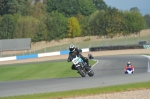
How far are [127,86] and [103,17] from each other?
77.8 metres

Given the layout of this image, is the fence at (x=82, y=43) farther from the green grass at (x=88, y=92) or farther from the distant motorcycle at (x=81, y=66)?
the green grass at (x=88, y=92)

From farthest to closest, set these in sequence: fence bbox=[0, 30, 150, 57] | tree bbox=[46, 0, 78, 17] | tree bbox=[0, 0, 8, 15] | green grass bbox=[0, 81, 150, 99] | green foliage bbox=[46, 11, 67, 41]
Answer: tree bbox=[46, 0, 78, 17]
tree bbox=[0, 0, 8, 15]
green foliage bbox=[46, 11, 67, 41]
fence bbox=[0, 30, 150, 57]
green grass bbox=[0, 81, 150, 99]

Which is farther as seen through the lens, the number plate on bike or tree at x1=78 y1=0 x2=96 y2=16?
tree at x1=78 y1=0 x2=96 y2=16

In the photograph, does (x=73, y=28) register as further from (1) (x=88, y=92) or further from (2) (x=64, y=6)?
(1) (x=88, y=92)

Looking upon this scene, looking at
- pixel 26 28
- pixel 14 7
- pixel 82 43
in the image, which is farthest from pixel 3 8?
pixel 82 43

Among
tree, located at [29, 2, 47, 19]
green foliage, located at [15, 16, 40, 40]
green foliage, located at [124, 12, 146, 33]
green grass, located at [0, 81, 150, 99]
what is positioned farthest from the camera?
tree, located at [29, 2, 47, 19]

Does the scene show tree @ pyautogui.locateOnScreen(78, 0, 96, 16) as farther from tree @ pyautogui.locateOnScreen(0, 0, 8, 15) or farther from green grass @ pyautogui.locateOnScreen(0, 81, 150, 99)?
green grass @ pyautogui.locateOnScreen(0, 81, 150, 99)

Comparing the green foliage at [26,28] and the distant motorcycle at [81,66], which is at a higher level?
the green foliage at [26,28]

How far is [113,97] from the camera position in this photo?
39.3ft

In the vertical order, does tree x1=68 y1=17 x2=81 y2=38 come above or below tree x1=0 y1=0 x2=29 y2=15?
below

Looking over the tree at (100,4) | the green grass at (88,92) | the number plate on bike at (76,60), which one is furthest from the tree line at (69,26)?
the green grass at (88,92)

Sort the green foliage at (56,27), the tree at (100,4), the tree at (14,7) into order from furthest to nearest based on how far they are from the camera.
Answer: the tree at (100,4), the tree at (14,7), the green foliage at (56,27)

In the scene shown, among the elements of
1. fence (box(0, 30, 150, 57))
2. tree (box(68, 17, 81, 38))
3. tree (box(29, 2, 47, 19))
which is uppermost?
tree (box(29, 2, 47, 19))

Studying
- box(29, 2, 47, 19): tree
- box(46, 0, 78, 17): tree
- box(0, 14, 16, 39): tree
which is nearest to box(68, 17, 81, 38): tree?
box(0, 14, 16, 39): tree
